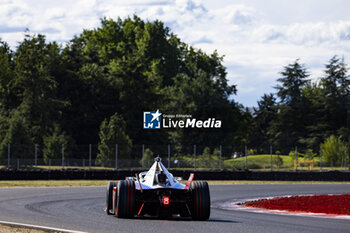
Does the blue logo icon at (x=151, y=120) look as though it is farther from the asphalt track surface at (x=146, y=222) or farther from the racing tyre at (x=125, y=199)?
the racing tyre at (x=125, y=199)

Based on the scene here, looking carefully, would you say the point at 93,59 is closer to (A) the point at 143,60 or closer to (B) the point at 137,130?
(A) the point at 143,60

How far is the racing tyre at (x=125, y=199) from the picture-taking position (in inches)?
512

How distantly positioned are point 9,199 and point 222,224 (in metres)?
9.55

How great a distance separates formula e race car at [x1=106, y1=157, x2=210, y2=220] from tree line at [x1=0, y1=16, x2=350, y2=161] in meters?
39.0

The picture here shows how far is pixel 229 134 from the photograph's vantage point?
73250 mm

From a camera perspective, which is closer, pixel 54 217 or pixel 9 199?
pixel 54 217

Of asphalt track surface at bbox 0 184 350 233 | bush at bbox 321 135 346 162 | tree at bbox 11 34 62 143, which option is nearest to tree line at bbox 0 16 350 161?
tree at bbox 11 34 62 143

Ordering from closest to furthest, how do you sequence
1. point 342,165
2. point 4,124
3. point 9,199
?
point 9,199 → point 342,165 → point 4,124

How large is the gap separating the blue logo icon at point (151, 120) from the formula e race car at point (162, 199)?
57381 millimetres

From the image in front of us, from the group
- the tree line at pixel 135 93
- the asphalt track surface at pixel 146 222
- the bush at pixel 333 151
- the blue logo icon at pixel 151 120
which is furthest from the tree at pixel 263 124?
the asphalt track surface at pixel 146 222

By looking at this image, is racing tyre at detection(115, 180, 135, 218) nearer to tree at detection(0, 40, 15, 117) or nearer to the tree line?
the tree line

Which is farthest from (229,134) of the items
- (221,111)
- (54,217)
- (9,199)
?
(54,217)

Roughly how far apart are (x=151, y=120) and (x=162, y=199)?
59.3 m

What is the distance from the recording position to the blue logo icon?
71.4m
